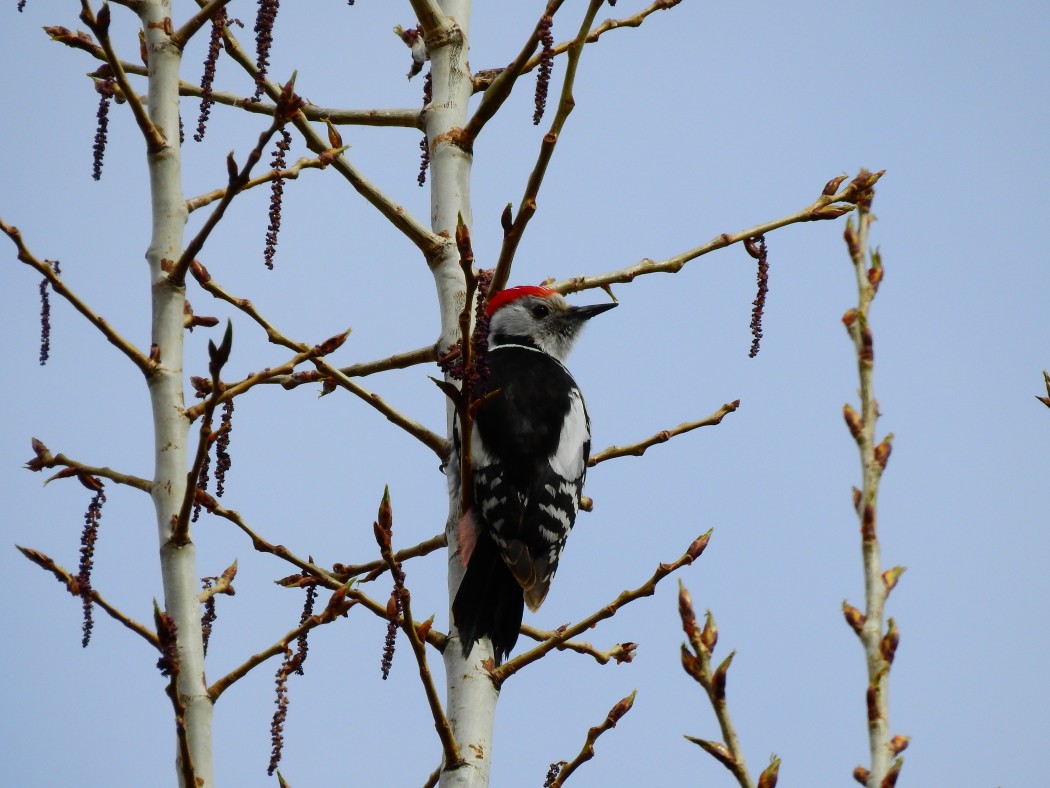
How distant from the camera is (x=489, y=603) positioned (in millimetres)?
3449

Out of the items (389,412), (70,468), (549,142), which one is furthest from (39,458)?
(549,142)

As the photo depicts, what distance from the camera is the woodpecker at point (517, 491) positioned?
3510 mm

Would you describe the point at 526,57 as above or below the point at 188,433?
above

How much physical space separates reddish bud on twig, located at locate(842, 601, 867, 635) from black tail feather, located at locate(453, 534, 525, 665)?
150 cm

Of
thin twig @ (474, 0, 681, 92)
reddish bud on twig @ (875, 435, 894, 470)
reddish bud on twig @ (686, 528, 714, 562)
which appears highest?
thin twig @ (474, 0, 681, 92)

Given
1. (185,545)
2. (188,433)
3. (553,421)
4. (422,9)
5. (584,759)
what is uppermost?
(422,9)

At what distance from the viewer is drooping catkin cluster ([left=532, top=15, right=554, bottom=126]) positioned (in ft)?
9.48

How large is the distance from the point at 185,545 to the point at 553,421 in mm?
1402

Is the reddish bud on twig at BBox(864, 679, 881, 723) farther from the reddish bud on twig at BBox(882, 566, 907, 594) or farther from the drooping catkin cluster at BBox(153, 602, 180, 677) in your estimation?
the drooping catkin cluster at BBox(153, 602, 180, 677)

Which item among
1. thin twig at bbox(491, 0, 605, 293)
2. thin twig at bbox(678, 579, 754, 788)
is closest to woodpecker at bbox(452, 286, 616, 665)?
thin twig at bbox(491, 0, 605, 293)

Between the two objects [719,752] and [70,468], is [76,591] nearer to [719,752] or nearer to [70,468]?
[70,468]

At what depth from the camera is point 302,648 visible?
3037 mm

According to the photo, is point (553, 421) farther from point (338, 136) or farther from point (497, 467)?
point (338, 136)

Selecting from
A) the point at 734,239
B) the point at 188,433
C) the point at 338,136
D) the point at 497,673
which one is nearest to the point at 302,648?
the point at 497,673
